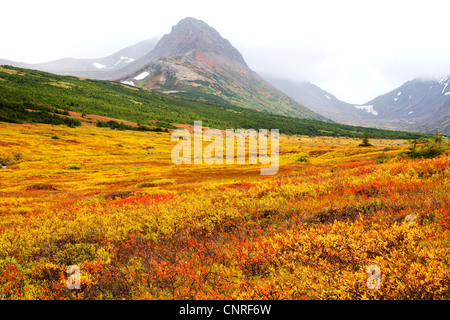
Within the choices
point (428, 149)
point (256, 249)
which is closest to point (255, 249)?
point (256, 249)

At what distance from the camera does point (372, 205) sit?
8.77 m

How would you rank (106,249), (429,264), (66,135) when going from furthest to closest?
(66,135) → (106,249) → (429,264)

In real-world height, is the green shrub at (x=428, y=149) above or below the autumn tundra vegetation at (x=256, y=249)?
above

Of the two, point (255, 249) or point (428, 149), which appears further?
point (428, 149)

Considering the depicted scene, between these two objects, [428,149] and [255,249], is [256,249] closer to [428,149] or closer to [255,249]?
[255,249]

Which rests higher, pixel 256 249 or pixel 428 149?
pixel 428 149

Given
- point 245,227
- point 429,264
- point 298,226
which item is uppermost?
point 429,264

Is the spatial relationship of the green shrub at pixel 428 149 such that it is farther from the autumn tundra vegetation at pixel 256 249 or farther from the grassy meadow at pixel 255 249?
the grassy meadow at pixel 255 249

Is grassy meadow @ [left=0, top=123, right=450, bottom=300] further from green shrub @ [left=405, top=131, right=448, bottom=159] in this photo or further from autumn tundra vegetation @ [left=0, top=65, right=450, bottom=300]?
green shrub @ [left=405, top=131, right=448, bottom=159]

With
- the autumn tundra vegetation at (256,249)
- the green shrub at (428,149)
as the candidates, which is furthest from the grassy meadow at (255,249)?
the green shrub at (428,149)

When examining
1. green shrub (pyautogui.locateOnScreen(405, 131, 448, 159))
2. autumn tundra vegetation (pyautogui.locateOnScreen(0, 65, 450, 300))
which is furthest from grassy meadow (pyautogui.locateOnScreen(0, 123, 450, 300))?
green shrub (pyautogui.locateOnScreen(405, 131, 448, 159))
